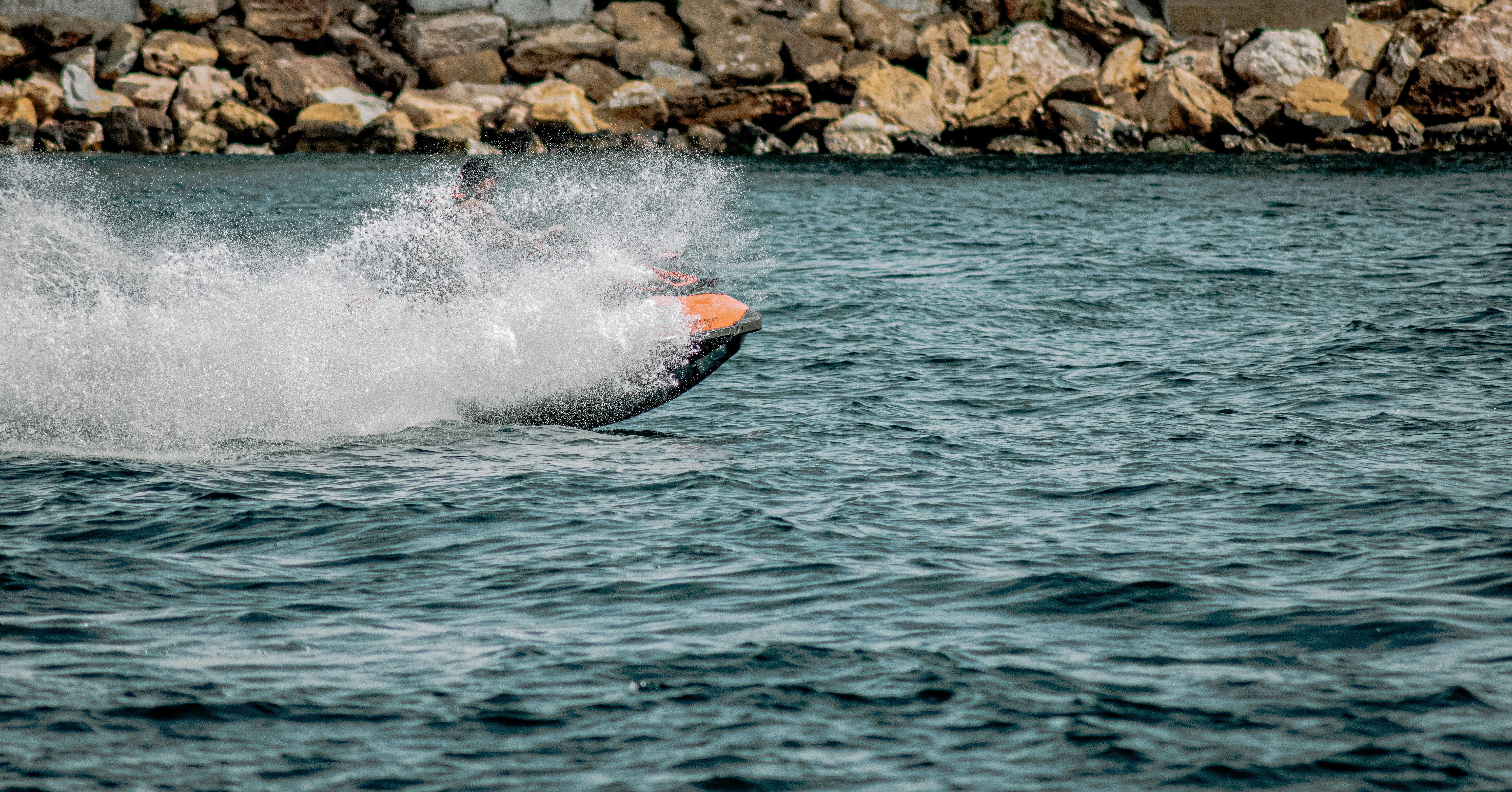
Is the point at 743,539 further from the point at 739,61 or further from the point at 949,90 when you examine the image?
the point at 739,61

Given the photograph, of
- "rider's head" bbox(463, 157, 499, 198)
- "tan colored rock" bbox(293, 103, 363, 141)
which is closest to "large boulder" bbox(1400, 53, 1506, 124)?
"tan colored rock" bbox(293, 103, 363, 141)

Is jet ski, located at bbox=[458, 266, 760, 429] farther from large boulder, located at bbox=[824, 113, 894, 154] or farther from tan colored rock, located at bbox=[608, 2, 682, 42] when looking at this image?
tan colored rock, located at bbox=[608, 2, 682, 42]

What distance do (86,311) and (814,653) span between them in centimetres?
726

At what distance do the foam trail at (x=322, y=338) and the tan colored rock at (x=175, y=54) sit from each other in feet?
99.6

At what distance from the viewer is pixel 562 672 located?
552 cm

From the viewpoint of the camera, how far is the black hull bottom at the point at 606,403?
10273mm

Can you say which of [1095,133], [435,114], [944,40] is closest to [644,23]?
[435,114]

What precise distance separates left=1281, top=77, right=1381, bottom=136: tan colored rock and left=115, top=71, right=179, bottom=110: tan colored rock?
3375 centimetres

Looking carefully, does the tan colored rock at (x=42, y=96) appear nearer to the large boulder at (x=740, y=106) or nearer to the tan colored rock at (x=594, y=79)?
the tan colored rock at (x=594, y=79)

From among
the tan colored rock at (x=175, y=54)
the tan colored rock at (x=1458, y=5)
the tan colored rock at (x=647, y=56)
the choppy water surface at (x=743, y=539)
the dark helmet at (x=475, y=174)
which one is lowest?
the choppy water surface at (x=743, y=539)

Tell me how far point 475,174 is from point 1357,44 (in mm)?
41725

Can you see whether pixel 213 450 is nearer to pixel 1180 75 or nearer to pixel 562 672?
pixel 562 672

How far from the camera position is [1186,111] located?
131ft

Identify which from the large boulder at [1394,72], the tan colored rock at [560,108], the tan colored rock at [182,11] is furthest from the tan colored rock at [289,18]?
the large boulder at [1394,72]
